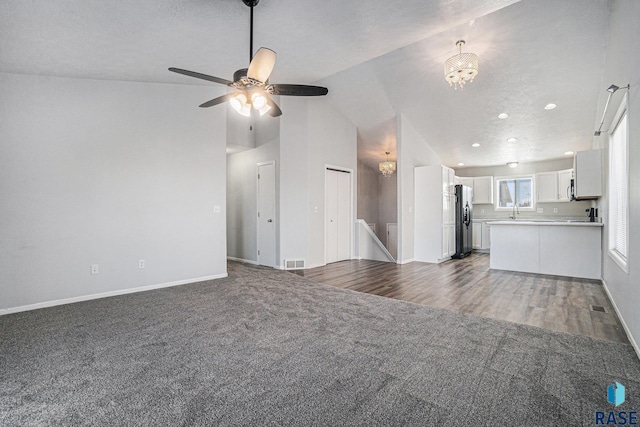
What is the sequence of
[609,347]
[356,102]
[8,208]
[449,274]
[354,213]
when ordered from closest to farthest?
1. [609,347]
2. [8,208]
3. [449,274]
4. [356,102]
5. [354,213]

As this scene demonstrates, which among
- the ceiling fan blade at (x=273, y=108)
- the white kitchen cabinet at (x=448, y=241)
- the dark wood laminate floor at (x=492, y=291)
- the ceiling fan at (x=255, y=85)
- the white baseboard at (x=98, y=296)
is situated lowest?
the dark wood laminate floor at (x=492, y=291)

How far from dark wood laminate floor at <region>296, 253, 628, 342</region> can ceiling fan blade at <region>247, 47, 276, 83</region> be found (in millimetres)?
2946

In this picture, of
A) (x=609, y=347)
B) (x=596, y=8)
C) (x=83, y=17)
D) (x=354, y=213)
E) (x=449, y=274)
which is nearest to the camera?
(x=609, y=347)

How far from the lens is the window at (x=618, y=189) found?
10.4 feet

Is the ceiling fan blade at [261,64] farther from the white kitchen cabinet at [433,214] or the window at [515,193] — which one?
the window at [515,193]

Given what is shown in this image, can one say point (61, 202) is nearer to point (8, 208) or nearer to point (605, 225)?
point (8, 208)

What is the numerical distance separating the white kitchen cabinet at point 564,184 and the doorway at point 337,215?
5.10 metres

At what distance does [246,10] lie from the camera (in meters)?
2.78

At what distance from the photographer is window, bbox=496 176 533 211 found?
7.99 metres

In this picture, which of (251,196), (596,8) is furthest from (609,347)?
(251,196)

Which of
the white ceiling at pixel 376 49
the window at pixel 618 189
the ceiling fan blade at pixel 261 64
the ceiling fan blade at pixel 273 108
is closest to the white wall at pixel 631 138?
the window at pixel 618 189

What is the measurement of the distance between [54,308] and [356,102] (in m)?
5.93

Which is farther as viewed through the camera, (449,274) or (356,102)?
(356,102)

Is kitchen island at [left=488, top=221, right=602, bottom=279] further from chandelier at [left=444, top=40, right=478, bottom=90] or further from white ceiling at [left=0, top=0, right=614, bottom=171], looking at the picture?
chandelier at [left=444, top=40, right=478, bottom=90]
